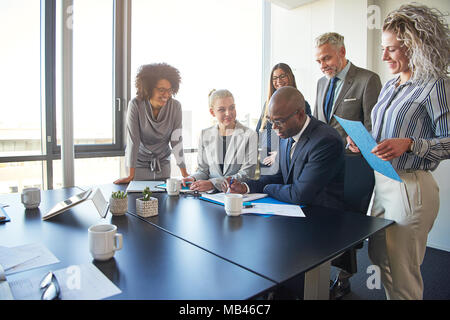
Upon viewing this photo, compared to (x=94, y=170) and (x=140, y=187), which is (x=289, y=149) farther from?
(x=94, y=170)

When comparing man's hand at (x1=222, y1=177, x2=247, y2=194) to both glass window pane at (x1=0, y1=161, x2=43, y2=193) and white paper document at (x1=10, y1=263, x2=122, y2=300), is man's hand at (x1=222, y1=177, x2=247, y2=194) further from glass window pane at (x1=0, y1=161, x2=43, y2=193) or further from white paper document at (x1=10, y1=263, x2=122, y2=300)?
glass window pane at (x1=0, y1=161, x2=43, y2=193)

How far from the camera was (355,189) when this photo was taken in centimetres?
188

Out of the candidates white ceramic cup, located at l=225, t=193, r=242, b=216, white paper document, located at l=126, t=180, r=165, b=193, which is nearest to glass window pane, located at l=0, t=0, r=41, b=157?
white paper document, located at l=126, t=180, r=165, b=193

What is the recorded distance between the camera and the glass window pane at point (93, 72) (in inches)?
123

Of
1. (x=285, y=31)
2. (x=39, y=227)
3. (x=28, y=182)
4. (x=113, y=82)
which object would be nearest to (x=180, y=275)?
(x=39, y=227)

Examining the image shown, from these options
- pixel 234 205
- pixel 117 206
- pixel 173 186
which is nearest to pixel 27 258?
pixel 117 206

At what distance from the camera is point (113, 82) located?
3357 mm

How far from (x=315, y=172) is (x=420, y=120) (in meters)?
0.53

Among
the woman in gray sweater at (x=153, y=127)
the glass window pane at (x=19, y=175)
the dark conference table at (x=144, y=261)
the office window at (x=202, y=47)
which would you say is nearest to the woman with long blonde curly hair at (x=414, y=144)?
the dark conference table at (x=144, y=261)

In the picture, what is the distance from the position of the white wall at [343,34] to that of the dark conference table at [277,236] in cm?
228

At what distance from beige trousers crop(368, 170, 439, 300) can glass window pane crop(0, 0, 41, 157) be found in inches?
119

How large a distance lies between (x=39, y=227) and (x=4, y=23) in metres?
2.39

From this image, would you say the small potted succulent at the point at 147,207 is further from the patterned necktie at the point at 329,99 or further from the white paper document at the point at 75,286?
the patterned necktie at the point at 329,99
